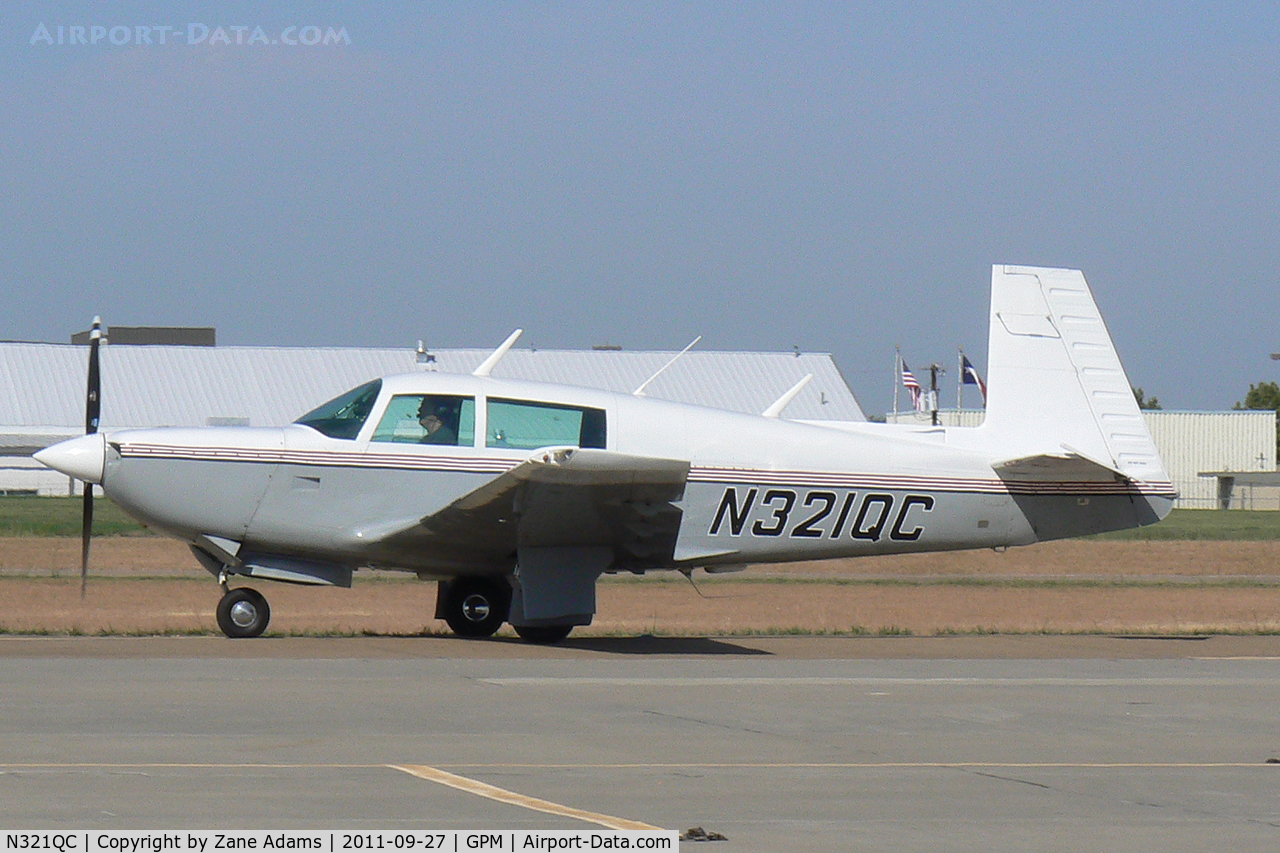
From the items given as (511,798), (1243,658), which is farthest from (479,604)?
(511,798)

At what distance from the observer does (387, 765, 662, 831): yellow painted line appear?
6316mm

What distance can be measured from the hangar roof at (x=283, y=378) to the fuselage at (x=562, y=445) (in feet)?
156

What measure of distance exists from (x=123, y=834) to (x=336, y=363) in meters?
64.2

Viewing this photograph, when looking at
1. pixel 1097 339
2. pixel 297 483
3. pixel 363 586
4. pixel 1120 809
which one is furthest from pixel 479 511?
pixel 363 586

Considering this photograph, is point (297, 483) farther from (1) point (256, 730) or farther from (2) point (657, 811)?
(2) point (657, 811)

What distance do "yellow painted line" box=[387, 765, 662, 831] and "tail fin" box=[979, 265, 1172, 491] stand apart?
918 centimetres

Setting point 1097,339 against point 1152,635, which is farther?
point 1152,635

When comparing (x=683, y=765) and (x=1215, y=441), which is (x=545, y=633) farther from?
(x=1215, y=441)

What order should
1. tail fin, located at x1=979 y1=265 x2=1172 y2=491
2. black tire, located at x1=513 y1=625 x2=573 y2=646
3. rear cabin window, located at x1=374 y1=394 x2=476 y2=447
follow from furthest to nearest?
tail fin, located at x1=979 y1=265 x2=1172 y2=491 → black tire, located at x1=513 y1=625 x2=573 y2=646 → rear cabin window, located at x1=374 y1=394 x2=476 y2=447

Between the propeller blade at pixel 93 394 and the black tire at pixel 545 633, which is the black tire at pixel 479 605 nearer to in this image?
the black tire at pixel 545 633

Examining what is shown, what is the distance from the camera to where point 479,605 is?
1555 cm

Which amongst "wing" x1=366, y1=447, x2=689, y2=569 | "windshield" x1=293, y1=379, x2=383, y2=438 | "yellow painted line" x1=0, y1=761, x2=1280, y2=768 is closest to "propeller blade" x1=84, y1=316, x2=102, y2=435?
"windshield" x1=293, y1=379, x2=383, y2=438

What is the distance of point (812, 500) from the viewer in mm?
15000

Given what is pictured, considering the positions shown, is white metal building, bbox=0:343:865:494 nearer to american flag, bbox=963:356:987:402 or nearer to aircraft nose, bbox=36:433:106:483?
american flag, bbox=963:356:987:402
